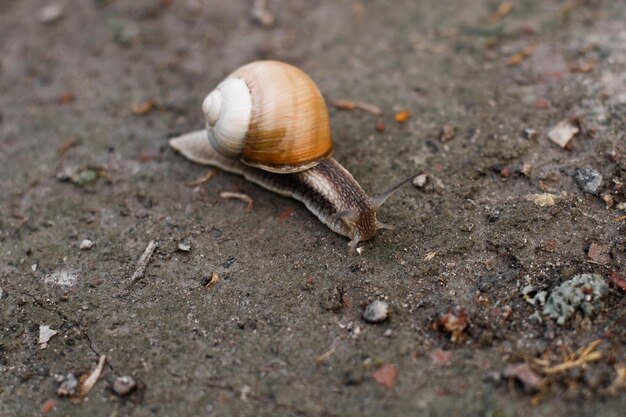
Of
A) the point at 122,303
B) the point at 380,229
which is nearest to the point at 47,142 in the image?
the point at 122,303

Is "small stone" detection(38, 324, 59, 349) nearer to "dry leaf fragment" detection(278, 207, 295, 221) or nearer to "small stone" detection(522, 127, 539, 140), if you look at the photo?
"dry leaf fragment" detection(278, 207, 295, 221)

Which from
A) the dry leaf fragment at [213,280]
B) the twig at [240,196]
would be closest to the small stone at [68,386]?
the dry leaf fragment at [213,280]

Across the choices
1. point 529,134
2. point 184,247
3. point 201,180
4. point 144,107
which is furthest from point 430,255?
point 144,107

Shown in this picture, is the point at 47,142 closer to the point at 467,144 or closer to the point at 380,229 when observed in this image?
the point at 380,229

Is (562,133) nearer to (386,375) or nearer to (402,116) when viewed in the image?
(402,116)

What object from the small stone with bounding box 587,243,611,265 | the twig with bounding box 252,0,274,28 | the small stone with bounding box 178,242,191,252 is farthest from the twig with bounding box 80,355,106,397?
the twig with bounding box 252,0,274,28

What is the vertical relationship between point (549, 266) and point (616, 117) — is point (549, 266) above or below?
below

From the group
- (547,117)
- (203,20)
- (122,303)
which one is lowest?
(122,303)
